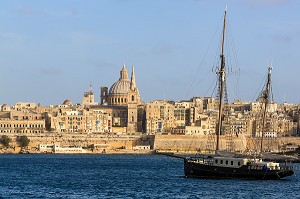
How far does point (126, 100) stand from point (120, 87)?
2.91 meters

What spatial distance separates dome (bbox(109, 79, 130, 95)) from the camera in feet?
508

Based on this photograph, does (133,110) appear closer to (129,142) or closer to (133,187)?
(129,142)

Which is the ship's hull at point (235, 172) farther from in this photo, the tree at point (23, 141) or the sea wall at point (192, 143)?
the tree at point (23, 141)

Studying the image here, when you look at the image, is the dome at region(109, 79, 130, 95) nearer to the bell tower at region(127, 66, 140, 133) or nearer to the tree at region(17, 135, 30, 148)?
the bell tower at region(127, 66, 140, 133)

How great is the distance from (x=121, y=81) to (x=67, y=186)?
111m

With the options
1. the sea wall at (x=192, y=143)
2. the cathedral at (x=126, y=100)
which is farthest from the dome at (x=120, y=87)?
the sea wall at (x=192, y=143)

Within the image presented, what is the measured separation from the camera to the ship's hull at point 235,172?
164 ft

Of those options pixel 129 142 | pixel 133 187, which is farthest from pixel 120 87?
pixel 133 187

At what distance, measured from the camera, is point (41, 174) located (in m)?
57.5

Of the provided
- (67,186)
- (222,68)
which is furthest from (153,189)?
(222,68)

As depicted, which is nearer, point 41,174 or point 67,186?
point 67,186

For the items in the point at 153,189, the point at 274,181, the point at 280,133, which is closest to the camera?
the point at 153,189

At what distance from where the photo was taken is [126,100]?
15362cm

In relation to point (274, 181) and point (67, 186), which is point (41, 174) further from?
point (274, 181)
